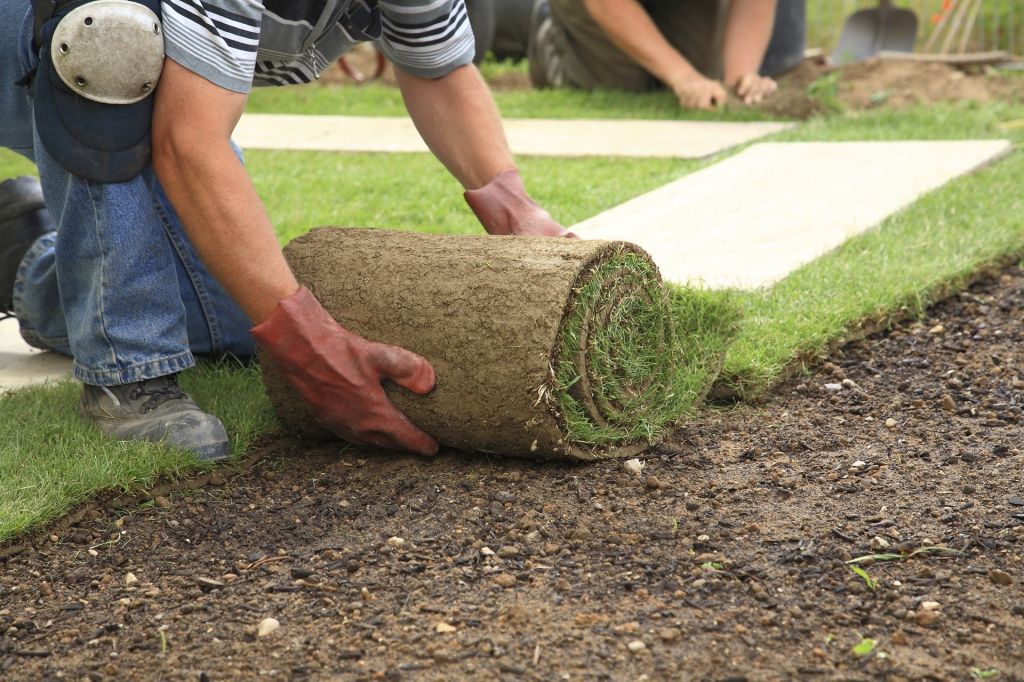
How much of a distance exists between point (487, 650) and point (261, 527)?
2.10 ft

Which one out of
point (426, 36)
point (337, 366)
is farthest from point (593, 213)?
point (337, 366)

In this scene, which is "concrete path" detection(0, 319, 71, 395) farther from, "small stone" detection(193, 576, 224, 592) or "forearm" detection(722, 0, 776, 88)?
"forearm" detection(722, 0, 776, 88)

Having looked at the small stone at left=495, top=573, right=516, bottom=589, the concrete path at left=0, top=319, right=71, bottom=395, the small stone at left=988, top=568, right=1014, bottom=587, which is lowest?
the concrete path at left=0, top=319, right=71, bottom=395

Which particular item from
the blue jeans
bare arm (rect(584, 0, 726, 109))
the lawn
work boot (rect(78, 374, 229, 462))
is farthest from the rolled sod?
bare arm (rect(584, 0, 726, 109))

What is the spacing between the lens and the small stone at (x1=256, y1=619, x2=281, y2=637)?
180 cm

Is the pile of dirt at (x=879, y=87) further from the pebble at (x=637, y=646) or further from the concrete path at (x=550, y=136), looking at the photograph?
the pebble at (x=637, y=646)

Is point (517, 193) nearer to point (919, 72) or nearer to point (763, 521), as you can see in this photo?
point (763, 521)

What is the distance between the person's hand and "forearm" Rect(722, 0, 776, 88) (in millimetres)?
62

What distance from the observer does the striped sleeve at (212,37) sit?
7.23ft

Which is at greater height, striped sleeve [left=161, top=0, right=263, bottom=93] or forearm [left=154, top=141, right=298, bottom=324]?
striped sleeve [left=161, top=0, right=263, bottom=93]

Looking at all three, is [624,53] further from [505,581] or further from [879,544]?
[505,581]

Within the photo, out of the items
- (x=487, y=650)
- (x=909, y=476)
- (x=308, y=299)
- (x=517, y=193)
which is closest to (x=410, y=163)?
(x=517, y=193)

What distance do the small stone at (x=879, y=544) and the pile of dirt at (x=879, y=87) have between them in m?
4.33

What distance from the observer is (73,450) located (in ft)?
7.97
